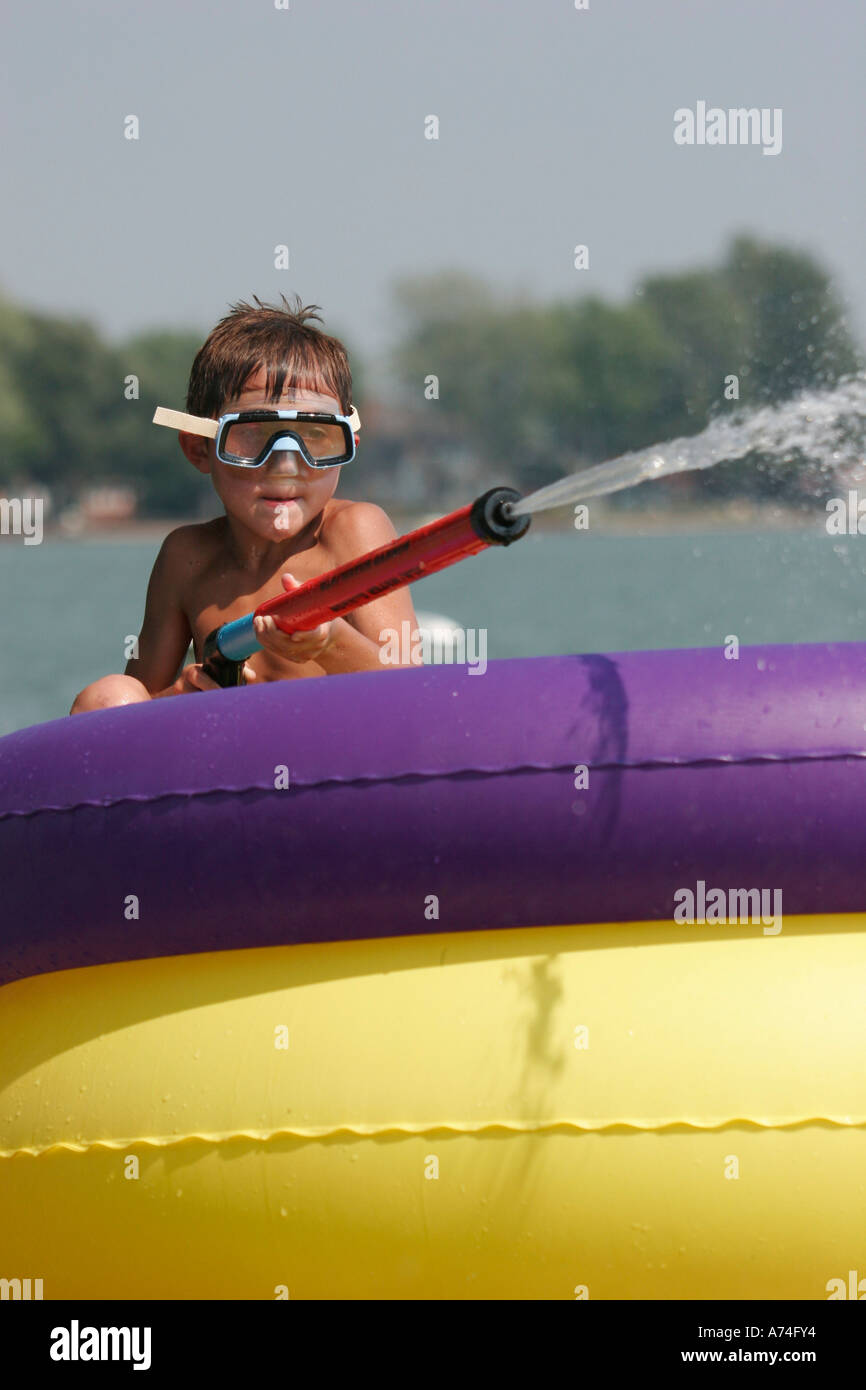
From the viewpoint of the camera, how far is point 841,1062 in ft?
5.58

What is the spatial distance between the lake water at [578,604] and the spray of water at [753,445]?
9.12ft

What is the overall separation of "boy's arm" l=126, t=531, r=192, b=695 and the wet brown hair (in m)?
0.23

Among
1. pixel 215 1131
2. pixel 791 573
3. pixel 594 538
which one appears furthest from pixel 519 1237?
pixel 594 538

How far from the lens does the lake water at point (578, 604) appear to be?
41.5 ft

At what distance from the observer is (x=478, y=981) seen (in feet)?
5.84

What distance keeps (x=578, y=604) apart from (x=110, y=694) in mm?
16448

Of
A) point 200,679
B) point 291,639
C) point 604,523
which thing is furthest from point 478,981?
point 604,523

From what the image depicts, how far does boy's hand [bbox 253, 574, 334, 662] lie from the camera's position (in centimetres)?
211

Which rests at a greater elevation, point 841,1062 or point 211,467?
point 211,467

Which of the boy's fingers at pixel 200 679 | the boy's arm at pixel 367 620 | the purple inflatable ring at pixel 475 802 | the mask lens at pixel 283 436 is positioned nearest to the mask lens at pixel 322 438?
the mask lens at pixel 283 436

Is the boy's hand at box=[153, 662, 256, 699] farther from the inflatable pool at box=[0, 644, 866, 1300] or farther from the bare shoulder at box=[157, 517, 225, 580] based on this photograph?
the inflatable pool at box=[0, 644, 866, 1300]

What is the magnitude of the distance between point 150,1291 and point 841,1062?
2.57 feet
